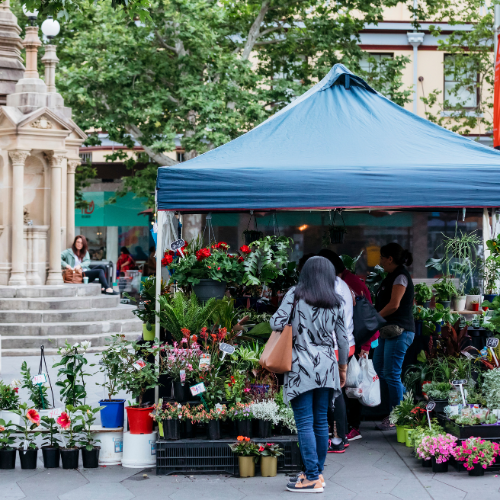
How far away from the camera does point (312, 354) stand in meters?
5.32

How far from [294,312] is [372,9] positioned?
16871 millimetres

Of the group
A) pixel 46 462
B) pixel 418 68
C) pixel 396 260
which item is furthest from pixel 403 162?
pixel 418 68

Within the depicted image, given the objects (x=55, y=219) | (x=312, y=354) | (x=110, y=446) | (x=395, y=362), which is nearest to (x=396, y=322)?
(x=395, y=362)

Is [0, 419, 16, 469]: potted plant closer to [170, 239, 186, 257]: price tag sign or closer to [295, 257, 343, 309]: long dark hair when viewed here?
[170, 239, 186, 257]: price tag sign

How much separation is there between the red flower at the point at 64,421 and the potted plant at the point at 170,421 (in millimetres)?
666

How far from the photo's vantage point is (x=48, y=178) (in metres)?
14.6

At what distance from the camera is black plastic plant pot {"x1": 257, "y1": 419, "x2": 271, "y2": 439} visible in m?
5.96

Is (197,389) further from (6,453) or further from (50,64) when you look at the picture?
(50,64)

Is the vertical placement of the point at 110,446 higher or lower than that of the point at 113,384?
lower

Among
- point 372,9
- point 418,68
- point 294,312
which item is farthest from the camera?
point 418,68

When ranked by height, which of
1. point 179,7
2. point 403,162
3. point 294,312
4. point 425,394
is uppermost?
point 179,7

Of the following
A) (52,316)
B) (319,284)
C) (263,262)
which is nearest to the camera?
(319,284)

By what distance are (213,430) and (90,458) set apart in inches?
40.7

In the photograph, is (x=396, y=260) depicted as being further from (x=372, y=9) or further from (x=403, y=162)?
(x=372, y=9)
